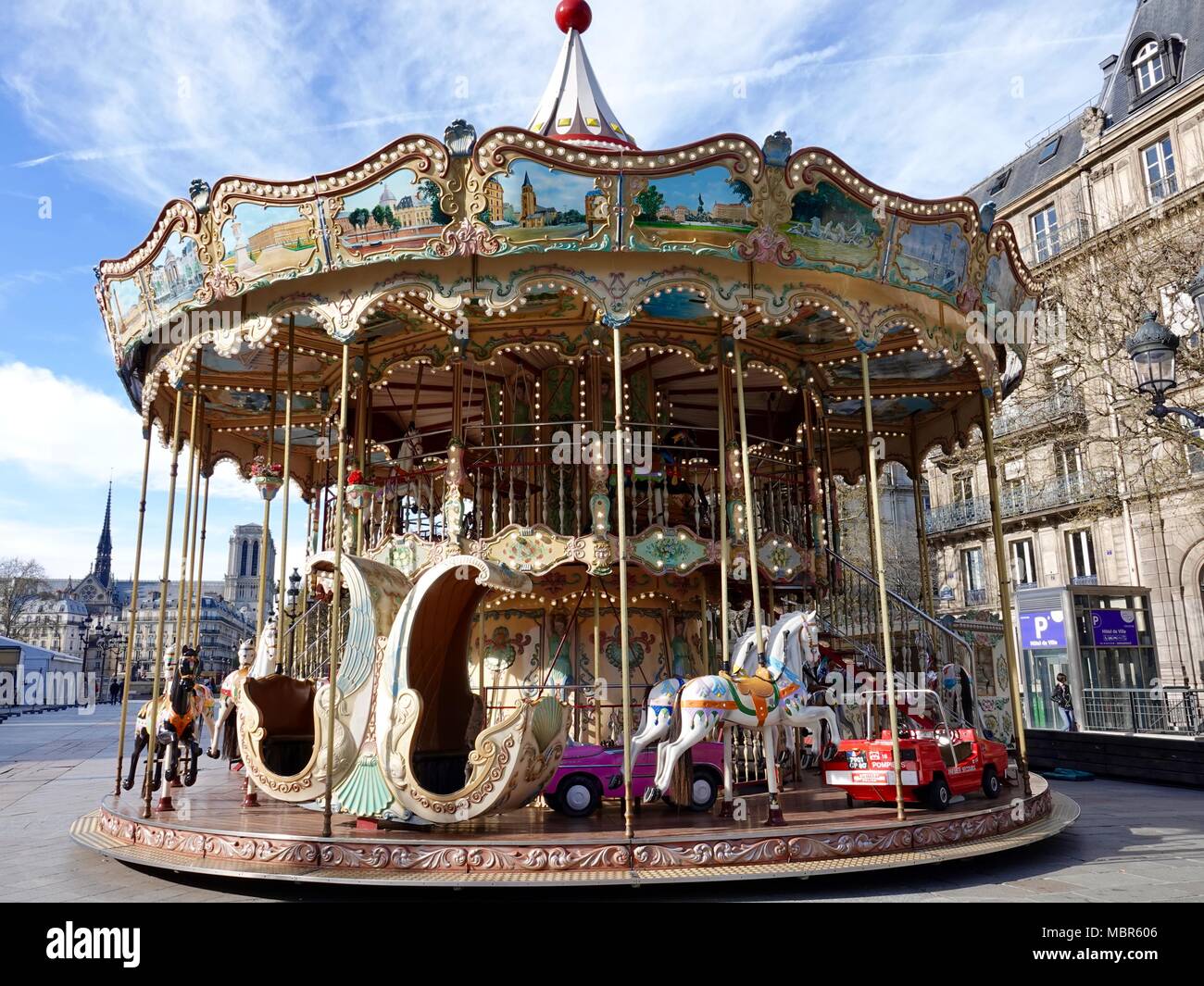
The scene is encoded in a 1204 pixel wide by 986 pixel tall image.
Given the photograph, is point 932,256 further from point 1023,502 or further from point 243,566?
point 243,566

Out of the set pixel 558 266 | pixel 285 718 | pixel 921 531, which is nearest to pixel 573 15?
pixel 558 266

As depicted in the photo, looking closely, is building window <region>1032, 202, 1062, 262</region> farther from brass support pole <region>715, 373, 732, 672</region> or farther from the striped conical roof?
brass support pole <region>715, 373, 732, 672</region>

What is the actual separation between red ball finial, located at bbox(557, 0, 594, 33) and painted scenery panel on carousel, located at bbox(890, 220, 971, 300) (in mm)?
7759

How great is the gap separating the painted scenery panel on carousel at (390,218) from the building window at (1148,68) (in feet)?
96.6

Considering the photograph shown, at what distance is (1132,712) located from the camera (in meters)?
20.3

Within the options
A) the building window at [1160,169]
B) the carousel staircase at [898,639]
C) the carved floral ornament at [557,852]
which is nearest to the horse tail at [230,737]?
the carved floral ornament at [557,852]

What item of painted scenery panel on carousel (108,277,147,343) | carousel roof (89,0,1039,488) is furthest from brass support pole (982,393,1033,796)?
painted scenery panel on carousel (108,277,147,343)

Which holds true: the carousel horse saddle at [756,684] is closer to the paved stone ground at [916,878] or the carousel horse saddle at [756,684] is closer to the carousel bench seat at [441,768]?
the paved stone ground at [916,878]

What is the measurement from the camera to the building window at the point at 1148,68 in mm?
29484

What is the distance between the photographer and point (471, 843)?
26.1ft

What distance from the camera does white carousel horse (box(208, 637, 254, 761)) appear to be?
13540 millimetres

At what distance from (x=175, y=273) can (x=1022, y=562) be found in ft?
99.3

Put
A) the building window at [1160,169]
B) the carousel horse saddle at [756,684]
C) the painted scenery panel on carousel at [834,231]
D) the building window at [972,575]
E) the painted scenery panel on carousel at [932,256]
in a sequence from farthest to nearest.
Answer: the building window at [972,575], the building window at [1160,169], the painted scenery panel on carousel at [932,256], the painted scenery panel on carousel at [834,231], the carousel horse saddle at [756,684]

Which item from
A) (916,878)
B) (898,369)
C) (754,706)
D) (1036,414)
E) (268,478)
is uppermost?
(1036,414)
